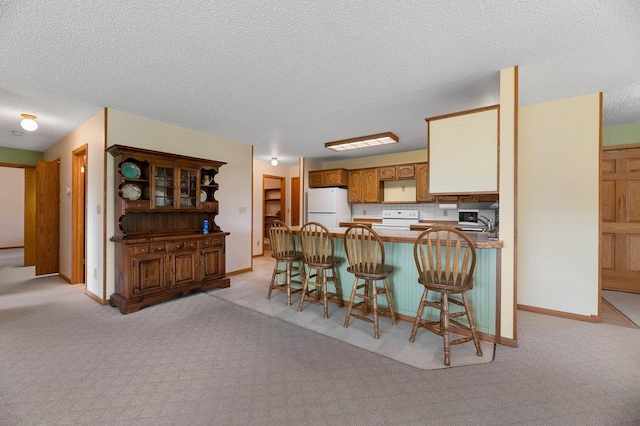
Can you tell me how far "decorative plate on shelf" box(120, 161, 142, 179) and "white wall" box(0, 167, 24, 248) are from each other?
7.88 m

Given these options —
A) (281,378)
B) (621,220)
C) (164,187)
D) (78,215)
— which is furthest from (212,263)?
(621,220)

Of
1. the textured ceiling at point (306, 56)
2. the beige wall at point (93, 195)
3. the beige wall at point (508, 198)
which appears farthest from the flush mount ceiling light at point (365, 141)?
the beige wall at point (93, 195)

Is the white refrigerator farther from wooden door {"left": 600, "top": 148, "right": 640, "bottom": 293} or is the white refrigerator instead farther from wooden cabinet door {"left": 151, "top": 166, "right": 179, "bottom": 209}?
wooden door {"left": 600, "top": 148, "right": 640, "bottom": 293}

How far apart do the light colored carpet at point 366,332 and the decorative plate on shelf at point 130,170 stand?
1827 millimetres

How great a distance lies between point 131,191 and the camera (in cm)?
324

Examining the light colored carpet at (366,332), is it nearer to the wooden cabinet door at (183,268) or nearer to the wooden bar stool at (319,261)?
the wooden bar stool at (319,261)

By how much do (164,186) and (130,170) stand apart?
40 cm

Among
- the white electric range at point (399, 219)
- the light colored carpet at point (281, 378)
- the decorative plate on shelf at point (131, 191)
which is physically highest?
the decorative plate on shelf at point (131, 191)

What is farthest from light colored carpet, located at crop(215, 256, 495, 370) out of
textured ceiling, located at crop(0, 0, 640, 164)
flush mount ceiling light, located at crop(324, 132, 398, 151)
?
flush mount ceiling light, located at crop(324, 132, 398, 151)

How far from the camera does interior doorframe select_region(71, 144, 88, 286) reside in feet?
13.4

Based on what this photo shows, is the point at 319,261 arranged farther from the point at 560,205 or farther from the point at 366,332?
the point at 560,205

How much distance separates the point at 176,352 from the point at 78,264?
10.8 feet

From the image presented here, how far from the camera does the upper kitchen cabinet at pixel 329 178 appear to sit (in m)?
6.00

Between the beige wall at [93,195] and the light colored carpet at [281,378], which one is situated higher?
the beige wall at [93,195]
